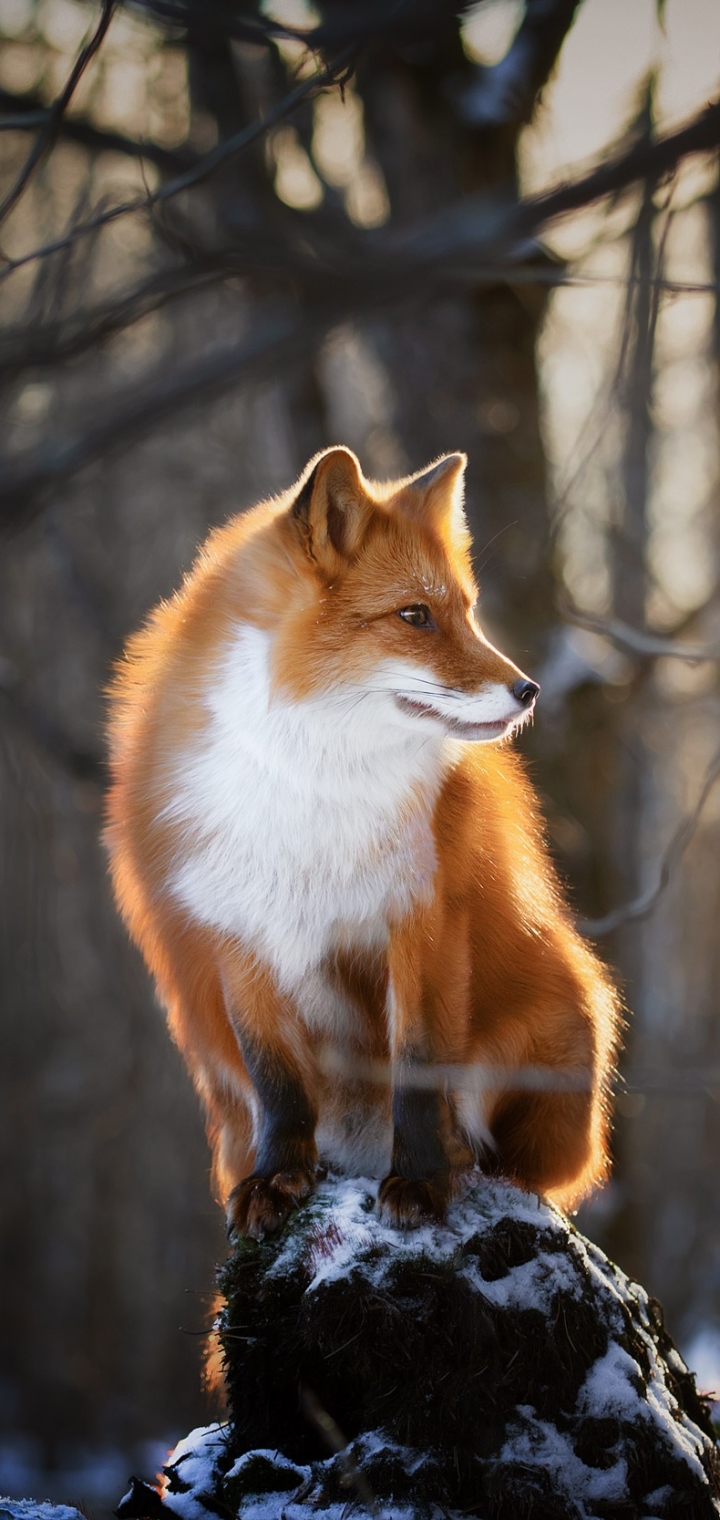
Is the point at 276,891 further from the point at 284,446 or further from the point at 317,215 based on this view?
the point at 284,446

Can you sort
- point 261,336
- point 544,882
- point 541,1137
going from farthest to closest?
1. point 544,882
2. point 541,1137
3. point 261,336

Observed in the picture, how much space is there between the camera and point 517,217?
1.47m

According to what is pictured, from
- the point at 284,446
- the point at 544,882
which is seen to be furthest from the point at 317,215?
the point at 284,446

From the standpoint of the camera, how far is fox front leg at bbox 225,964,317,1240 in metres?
2.29

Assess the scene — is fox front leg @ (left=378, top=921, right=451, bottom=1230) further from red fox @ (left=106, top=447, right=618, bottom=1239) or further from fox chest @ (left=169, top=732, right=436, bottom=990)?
fox chest @ (left=169, top=732, right=436, bottom=990)

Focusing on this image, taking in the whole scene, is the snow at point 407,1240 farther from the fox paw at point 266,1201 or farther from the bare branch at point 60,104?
the bare branch at point 60,104

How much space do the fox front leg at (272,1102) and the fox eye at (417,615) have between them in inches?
37.7

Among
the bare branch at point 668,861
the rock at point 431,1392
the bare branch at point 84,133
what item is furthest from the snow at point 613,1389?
the bare branch at point 84,133

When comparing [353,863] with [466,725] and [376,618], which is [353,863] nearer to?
[466,725]

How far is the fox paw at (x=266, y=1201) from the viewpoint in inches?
87.7

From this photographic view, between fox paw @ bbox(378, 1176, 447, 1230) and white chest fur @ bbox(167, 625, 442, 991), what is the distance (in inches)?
21.8

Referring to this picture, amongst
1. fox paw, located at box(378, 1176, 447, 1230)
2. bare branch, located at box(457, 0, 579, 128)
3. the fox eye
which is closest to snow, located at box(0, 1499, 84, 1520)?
fox paw, located at box(378, 1176, 447, 1230)

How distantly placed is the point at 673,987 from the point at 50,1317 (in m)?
11.3

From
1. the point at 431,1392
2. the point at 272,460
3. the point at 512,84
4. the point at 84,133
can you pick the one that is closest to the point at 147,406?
the point at 431,1392
